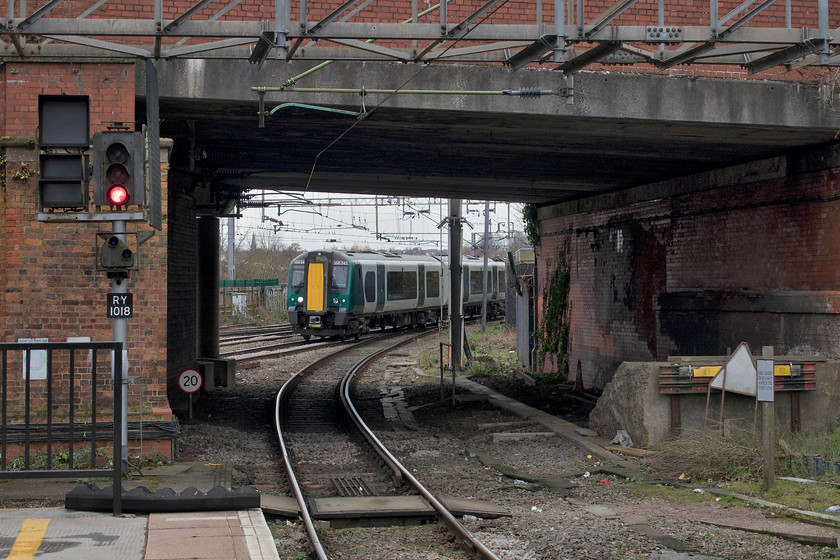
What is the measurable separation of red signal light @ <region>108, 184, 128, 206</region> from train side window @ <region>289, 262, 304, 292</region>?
2380cm

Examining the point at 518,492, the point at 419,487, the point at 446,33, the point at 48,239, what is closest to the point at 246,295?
the point at 48,239

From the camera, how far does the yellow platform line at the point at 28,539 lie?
20.2 feet

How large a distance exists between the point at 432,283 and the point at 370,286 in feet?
23.8

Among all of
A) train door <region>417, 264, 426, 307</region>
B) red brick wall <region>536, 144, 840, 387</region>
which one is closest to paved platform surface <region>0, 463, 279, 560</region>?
red brick wall <region>536, 144, 840, 387</region>

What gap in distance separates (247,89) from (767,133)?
6.82m

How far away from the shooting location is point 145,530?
6.95 meters

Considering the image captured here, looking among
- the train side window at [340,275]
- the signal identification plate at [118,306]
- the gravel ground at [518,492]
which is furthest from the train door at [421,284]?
the signal identification plate at [118,306]

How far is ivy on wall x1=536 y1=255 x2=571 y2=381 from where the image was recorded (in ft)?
67.6

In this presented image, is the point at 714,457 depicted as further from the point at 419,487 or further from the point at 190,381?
the point at 190,381

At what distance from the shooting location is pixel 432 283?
40031mm

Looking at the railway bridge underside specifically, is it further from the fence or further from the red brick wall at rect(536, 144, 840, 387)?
the fence

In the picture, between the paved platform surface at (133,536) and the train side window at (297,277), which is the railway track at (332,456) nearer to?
the paved platform surface at (133,536)

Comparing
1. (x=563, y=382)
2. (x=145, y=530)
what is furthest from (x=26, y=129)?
(x=563, y=382)

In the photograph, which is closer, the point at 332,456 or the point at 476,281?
the point at 332,456
